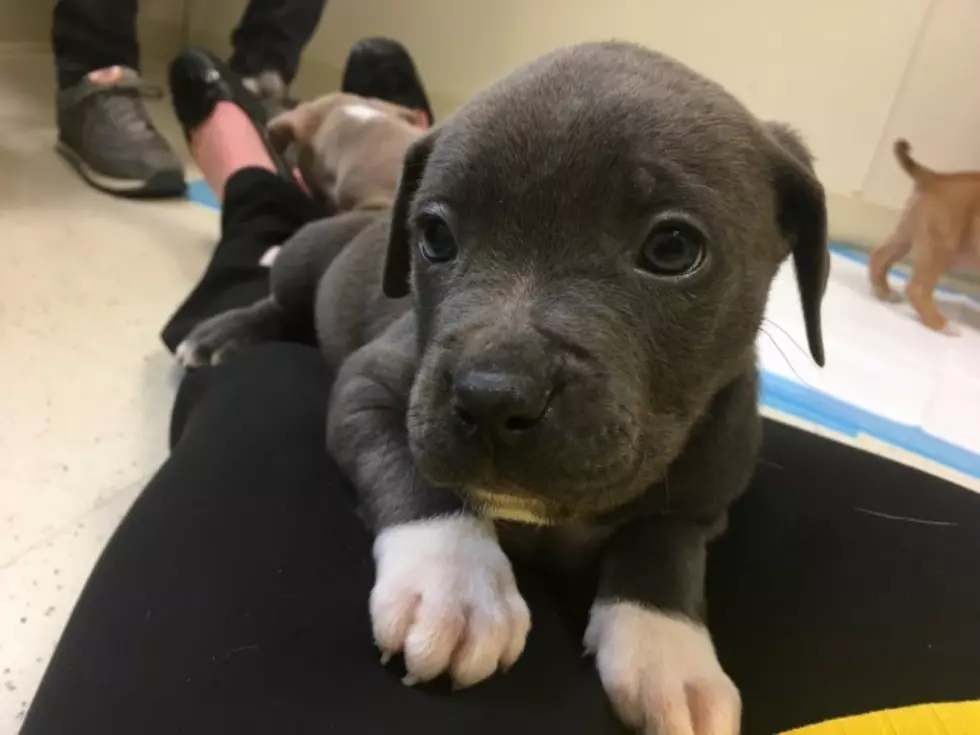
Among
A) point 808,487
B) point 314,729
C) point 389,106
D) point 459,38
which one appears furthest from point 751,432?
point 459,38

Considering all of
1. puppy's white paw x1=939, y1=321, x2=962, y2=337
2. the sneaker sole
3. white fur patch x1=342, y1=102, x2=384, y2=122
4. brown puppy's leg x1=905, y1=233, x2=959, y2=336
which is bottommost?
puppy's white paw x1=939, y1=321, x2=962, y2=337

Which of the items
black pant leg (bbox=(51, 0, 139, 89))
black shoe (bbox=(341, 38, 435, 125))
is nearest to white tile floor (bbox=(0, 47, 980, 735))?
black pant leg (bbox=(51, 0, 139, 89))

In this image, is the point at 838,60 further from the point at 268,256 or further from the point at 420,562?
the point at 420,562

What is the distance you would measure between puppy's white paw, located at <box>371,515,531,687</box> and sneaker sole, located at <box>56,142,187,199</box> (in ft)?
8.33

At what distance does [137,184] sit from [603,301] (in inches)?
105

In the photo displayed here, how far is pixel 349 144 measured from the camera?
277cm

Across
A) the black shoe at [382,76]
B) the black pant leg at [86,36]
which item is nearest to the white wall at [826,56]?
the black shoe at [382,76]

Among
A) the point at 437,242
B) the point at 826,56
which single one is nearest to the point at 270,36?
the point at 826,56

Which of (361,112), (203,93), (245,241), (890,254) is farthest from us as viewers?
(890,254)

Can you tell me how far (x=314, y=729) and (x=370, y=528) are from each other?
313 millimetres

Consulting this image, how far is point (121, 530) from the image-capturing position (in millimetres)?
1269

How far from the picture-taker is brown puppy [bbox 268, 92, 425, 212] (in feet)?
8.53

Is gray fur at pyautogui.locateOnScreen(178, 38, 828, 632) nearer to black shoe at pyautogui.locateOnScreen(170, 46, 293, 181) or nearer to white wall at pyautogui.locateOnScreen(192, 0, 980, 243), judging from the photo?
black shoe at pyautogui.locateOnScreen(170, 46, 293, 181)

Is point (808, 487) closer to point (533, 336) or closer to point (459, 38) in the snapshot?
point (533, 336)
